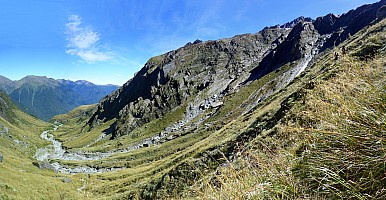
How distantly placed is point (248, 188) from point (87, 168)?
403ft

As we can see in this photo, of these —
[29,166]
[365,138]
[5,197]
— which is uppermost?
[365,138]

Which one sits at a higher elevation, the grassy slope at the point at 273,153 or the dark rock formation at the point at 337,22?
the dark rock formation at the point at 337,22

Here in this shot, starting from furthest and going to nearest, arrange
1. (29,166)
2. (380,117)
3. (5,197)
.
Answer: (29,166) < (5,197) < (380,117)

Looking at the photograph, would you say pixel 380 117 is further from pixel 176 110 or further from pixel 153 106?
pixel 153 106

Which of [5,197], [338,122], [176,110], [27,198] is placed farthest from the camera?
[176,110]

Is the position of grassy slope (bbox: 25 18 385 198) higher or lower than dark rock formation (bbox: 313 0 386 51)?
lower

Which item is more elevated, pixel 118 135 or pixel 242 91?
pixel 242 91

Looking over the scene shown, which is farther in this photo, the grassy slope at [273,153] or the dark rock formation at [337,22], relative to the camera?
the dark rock formation at [337,22]

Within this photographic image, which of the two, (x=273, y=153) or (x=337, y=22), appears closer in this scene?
(x=273, y=153)

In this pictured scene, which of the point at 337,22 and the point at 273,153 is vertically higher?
the point at 337,22

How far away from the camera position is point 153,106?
19538 cm

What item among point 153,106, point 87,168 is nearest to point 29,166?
point 87,168

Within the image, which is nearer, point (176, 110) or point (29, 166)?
point (29, 166)

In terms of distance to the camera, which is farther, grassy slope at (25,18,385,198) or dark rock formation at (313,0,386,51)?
dark rock formation at (313,0,386,51)
